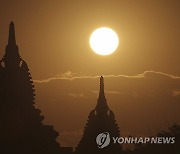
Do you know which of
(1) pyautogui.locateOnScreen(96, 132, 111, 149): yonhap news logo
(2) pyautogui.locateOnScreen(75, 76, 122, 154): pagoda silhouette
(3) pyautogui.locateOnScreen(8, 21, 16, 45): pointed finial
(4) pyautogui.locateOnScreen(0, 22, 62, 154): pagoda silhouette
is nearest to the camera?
(4) pyautogui.locateOnScreen(0, 22, 62, 154): pagoda silhouette

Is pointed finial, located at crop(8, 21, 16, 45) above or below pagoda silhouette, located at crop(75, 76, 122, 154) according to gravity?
above

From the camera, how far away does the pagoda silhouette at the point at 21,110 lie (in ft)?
253

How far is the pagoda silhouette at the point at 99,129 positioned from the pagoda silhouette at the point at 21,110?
9.32m

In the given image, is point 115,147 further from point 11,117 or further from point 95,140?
point 11,117

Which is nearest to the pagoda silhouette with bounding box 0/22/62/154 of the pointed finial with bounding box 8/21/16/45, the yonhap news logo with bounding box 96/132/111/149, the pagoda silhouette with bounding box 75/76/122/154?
the pointed finial with bounding box 8/21/16/45

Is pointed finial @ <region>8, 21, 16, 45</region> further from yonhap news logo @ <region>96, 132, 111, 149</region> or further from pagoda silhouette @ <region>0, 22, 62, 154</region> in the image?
yonhap news logo @ <region>96, 132, 111, 149</region>

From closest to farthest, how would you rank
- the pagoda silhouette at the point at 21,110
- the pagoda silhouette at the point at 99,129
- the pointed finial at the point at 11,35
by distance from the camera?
the pagoda silhouette at the point at 21,110 < the pointed finial at the point at 11,35 < the pagoda silhouette at the point at 99,129

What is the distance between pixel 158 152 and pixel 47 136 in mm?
16604

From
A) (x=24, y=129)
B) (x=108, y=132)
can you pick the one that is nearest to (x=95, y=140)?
(x=108, y=132)

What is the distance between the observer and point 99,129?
298 feet

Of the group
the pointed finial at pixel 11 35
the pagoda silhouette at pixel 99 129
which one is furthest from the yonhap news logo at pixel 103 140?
the pointed finial at pixel 11 35

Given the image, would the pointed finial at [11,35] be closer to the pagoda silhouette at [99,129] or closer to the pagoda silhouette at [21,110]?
the pagoda silhouette at [21,110]

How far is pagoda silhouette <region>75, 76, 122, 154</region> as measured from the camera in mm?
88625

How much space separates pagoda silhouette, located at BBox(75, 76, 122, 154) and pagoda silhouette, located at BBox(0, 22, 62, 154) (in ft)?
30.6
